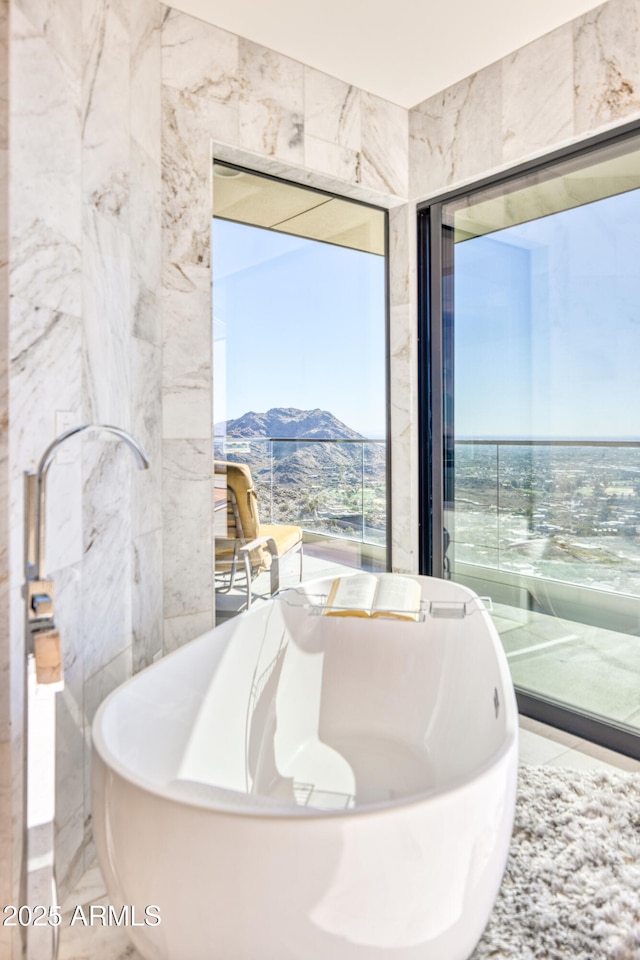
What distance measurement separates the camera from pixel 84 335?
6.23 ft

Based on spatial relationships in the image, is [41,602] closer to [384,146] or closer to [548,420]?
[548,420]

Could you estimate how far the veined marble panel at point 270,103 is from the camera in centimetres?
283

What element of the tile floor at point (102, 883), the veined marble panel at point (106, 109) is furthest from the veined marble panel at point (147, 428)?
the tile floor at point (102, 883)

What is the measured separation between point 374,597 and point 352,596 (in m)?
0.09

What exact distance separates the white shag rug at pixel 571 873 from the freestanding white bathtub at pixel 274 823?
343 millimetres

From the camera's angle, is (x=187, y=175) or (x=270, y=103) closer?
(x=187, y=175)

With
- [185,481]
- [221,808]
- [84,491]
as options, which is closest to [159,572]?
[185,481]

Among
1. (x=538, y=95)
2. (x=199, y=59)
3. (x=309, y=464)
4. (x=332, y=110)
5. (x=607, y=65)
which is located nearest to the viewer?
(x=607, y=65)

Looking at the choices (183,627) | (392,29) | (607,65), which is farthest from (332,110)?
(183,627)

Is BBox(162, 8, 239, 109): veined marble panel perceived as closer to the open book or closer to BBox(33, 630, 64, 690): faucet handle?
the open book

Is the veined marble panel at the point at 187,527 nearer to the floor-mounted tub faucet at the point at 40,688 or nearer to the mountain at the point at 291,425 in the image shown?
the mountain at the point at 291,425

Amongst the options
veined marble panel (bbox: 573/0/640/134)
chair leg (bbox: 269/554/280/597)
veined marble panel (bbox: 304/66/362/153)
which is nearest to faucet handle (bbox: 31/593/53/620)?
chair leg (bbox: 269/554/280/597)

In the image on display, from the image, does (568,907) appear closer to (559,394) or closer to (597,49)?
(559,394)

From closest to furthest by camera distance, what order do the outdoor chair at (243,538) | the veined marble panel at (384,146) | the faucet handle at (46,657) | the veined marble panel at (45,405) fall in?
the faucet handle at (46,657) → the veined marble panel at (45,405) → the outdoor chair at (243,538) → the veined marble panel at (384,146)
